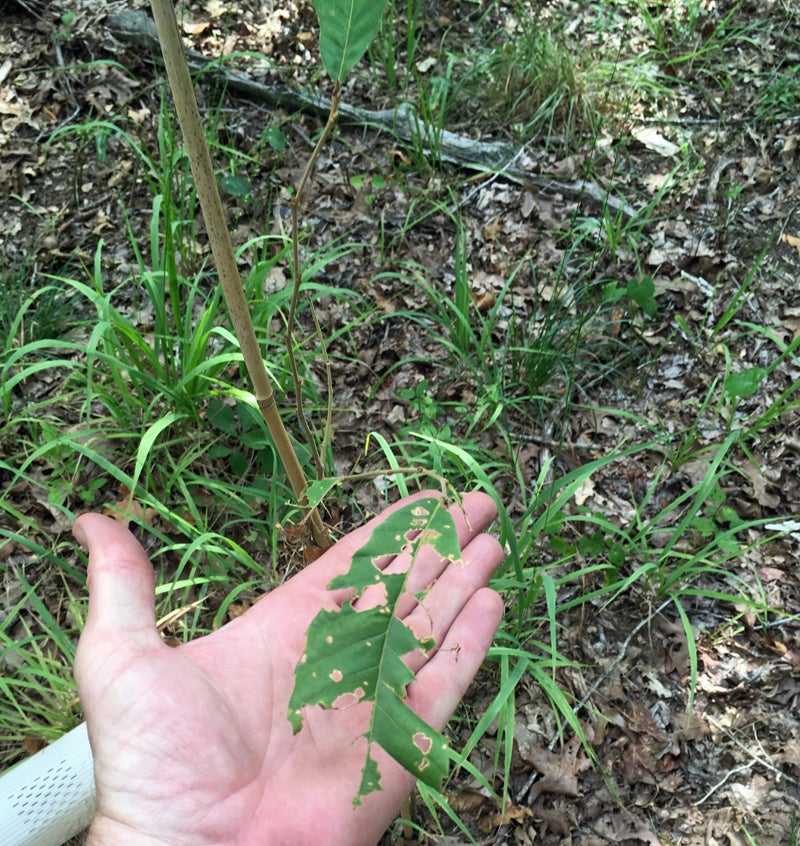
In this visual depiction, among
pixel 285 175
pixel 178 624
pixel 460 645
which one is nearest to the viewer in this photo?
pixel 460 645

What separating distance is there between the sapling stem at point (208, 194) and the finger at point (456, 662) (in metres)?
0.56

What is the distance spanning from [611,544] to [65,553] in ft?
5.40

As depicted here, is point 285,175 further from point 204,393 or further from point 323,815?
point 323,815

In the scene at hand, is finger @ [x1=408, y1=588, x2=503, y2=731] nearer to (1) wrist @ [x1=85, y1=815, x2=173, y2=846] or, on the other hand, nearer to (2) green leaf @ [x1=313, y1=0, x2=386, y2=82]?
(1) wrist @ [x1=85, y1=815, x2=173, y2=846]

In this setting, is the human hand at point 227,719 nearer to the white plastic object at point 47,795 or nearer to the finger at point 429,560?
the finger at point 429,560

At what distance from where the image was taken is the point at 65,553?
214 centimetres

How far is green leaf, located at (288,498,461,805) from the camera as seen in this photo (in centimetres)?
102

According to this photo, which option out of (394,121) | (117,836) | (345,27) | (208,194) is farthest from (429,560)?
(394,121)

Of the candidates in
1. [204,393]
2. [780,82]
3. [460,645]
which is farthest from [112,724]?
[780,82]

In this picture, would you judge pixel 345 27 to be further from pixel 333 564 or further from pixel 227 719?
pixel 227 719

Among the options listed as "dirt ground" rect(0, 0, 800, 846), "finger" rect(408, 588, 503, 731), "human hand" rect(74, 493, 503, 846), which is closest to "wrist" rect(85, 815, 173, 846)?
"human hand" rect(74, 493, 503, 846)

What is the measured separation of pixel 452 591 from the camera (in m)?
1.58

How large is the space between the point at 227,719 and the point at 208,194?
962 mm

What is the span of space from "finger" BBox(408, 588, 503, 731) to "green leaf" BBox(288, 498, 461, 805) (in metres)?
0.30
